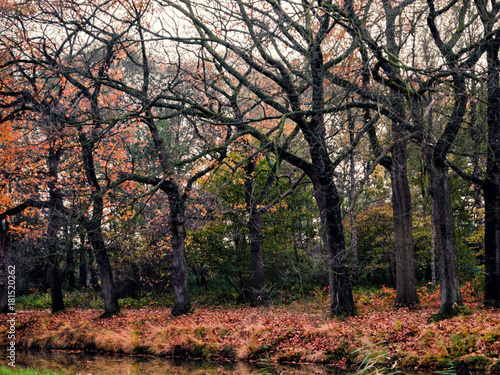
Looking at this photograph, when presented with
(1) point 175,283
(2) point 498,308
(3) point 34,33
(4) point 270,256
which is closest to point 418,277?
(4) point 270,256

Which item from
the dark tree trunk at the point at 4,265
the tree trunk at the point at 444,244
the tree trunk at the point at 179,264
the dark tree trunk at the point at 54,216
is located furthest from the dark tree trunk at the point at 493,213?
the dark tree trunk at the point at 4,265

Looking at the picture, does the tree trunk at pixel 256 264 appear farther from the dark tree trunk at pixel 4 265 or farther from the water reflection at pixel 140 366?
the dark tree trunk at pixel 4 265

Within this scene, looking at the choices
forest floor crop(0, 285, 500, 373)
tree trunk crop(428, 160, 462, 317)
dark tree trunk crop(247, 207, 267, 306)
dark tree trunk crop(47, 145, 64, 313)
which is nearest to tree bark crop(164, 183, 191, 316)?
forest floor crop(0, 285, 500, 373)

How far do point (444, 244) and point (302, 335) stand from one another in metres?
3.96

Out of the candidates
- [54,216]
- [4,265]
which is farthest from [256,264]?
[4,265]

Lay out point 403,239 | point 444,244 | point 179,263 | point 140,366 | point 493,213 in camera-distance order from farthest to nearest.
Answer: point 179,263, point 403,239, point 493,213, point 140,366, point 444,244

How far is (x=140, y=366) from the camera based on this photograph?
10625 millimetres

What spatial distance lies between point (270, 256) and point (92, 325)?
8445 millimetres

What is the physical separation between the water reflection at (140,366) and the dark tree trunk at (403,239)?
5060 millimetres

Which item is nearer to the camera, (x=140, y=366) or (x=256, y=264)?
(x=140, y=366)

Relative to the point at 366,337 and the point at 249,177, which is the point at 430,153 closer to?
the point at 366,337

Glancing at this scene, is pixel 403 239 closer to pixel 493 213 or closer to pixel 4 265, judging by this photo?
pixel 493 213

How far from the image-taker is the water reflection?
9461mm

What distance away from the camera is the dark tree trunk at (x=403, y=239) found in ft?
44.1
